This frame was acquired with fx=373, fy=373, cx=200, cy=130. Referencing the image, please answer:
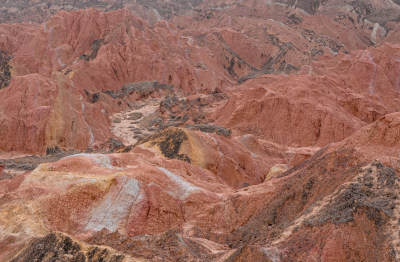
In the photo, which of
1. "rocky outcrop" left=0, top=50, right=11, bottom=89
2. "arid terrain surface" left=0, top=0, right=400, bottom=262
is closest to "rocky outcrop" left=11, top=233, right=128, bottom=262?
"arid terrain surface" left=0, top=0, right=400, bottom=262

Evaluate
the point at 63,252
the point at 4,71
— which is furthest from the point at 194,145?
the point at 4,71

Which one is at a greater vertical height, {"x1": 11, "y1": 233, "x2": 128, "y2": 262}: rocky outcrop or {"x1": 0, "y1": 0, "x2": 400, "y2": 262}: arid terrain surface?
{"x1": 11, "y1": 233, "x2": 128, "y2": 262}: rocky outcrop

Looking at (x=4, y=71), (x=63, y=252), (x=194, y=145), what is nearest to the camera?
(x=63, y=252)

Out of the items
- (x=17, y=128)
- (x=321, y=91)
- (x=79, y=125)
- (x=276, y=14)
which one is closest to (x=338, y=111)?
(x=321, y=91)

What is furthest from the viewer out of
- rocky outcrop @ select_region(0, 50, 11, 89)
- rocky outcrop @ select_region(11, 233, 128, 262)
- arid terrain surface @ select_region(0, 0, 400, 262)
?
rocky outcrop @ select_region(0, 50, 11, 89)

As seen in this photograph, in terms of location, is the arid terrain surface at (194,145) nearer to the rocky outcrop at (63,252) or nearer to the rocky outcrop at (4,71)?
the rocky outcrop at (63,252)

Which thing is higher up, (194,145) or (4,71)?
(194,145)

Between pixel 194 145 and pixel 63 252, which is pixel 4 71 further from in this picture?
pixel 63 252

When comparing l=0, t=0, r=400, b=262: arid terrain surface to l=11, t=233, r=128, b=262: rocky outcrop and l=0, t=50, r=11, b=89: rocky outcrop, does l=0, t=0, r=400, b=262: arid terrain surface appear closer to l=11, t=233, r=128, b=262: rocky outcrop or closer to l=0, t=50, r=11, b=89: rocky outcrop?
l=11, t=233, r=128, b=262: rocky outcrop

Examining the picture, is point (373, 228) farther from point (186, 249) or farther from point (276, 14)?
point (276, 14)
